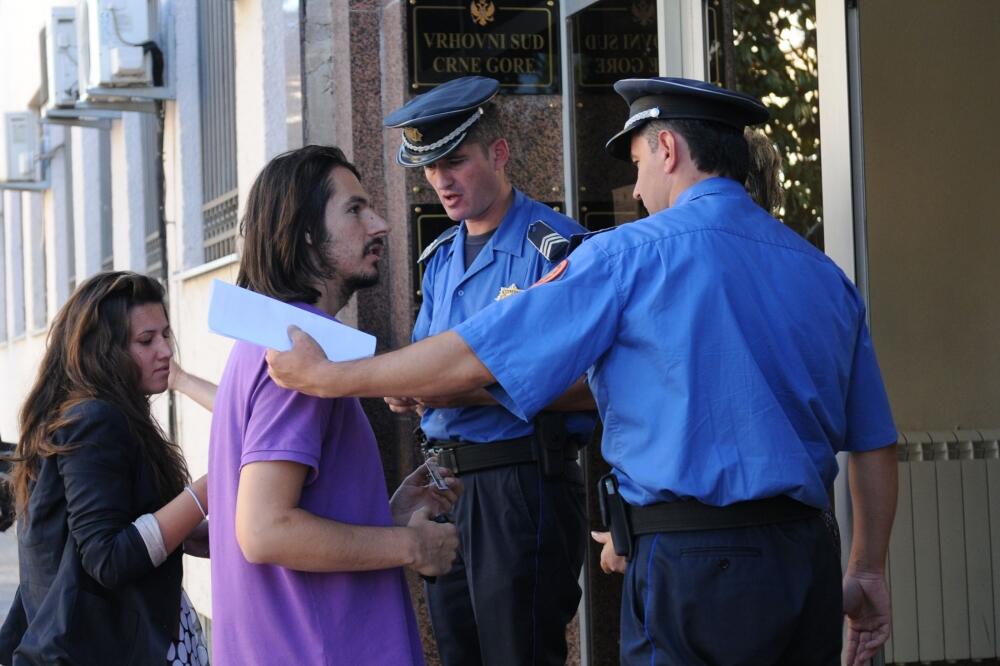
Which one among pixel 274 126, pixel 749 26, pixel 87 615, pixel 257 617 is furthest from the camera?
pixel 274 126

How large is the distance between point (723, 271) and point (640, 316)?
17 cm

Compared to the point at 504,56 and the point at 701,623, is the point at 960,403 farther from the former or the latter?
the point at 701,623

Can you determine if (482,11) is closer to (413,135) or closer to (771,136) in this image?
(413,135)

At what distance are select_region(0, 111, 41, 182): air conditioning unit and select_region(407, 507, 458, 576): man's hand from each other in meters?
13.7

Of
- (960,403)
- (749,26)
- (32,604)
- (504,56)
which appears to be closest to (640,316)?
(32,604)

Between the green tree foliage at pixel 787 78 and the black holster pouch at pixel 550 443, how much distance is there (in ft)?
2.78

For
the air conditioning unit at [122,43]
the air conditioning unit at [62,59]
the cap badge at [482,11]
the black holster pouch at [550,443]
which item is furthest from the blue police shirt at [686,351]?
the air conditioning unit at [62,59]

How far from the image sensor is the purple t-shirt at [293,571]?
2.49 metres

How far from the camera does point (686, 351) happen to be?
100 inches

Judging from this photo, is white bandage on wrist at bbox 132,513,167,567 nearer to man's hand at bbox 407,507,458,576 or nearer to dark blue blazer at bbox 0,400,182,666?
dark blue blazer at bbox 0,400,182,666

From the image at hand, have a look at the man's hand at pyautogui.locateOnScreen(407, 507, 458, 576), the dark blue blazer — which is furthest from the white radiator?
the man's hand at pyautogui.locateOnScreen(407, 507, 458, 576)

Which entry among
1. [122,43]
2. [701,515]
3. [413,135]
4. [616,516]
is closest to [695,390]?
[701,515]

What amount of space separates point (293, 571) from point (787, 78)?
2.28 metres

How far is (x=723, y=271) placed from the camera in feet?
8.45
